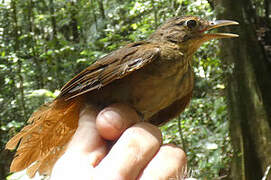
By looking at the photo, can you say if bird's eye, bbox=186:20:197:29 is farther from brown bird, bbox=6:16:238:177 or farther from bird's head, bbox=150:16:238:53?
brown bird, bbox=6:16:238:177

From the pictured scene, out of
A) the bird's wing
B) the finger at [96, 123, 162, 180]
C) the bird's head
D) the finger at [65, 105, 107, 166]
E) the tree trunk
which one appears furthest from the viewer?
the tree trunk

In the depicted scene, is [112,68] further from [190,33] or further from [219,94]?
[219,94]

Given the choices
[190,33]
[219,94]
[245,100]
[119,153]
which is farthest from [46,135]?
[219,94]

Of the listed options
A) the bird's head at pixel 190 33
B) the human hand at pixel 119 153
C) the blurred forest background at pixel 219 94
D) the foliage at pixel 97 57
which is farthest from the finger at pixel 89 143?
the foliage at pixel 97 57

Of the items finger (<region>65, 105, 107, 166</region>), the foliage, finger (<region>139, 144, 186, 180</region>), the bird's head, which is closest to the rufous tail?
finger (<region>65, 105, 107, 166</region>)

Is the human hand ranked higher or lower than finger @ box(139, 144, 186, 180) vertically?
higher

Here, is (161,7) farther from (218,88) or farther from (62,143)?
(62,143)

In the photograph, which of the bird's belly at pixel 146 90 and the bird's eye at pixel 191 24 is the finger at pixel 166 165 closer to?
the bird's belly at pixel 146 90

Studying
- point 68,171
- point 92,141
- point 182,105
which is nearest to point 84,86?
point 92,141

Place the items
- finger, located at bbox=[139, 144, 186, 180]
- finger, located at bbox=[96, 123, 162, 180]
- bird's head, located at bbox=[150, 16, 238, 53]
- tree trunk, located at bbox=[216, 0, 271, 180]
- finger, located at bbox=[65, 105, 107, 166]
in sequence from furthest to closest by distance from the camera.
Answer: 1. tree trunk, located at bbox=[216, 0, 271, 180]
2. bird's head, located at bbox=[150, 16, 238, 53]
3. finger, located at bbox=[65, 105, 107, 166]
4. finger, located at bbox=[139, 144, 186, 180]
5. finger, located at bbox=[96, 123, 162, 180]
